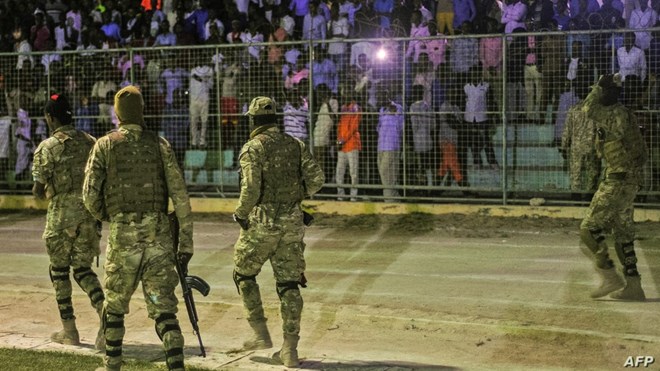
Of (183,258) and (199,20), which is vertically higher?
(199,20)

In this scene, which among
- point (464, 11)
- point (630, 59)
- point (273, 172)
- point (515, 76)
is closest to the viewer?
point (273, 172)

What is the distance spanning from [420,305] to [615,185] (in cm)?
222

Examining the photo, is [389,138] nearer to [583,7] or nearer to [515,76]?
[515,76]

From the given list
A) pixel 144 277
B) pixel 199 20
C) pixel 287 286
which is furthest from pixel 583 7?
pixel 144 277

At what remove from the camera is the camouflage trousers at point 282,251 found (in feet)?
25.3

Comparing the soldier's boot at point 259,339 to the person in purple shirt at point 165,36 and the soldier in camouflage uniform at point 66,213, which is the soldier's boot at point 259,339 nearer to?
the soldier in camouflage uniform at point 66,213

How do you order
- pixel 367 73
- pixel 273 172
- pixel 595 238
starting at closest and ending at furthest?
pixel 273 172 < pixel 595 238 < pixel 367 73

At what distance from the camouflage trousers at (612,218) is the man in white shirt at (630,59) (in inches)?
179

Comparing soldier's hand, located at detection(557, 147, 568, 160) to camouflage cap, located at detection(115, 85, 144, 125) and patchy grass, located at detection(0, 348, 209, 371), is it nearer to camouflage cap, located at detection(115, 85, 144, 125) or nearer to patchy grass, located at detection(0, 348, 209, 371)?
patchy grass, located at detection(0, 348, 209, 371)

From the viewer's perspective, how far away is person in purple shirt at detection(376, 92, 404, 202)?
15328 millimetres

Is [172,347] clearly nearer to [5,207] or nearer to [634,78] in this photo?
[634,78]

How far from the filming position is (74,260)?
336 inches

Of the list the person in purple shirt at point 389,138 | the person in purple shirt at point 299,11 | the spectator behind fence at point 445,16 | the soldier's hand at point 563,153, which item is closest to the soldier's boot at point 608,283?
the soldier's hand at point 563,153

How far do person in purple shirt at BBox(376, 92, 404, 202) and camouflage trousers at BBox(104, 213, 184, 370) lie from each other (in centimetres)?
883
